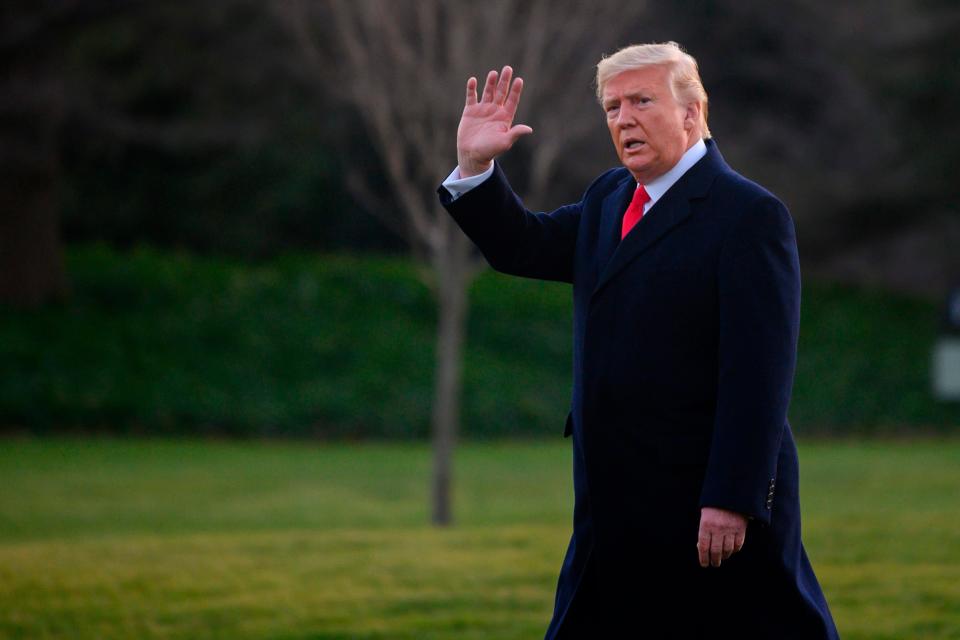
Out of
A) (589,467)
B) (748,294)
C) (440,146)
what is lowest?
(589,467)

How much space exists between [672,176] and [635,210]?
14 centimetres

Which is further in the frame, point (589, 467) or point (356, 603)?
point (356, 603)

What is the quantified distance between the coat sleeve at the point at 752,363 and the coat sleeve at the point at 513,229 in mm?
611

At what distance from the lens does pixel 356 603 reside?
20.5ft

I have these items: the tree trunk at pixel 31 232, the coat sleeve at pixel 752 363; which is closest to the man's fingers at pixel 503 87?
the coat sleeve at pixel 752 363

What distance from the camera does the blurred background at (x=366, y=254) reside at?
38.1ft

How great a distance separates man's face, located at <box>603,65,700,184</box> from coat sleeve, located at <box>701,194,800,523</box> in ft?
0.93

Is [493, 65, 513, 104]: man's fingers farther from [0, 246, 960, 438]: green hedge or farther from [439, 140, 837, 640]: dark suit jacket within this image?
[0, 246, 960, 438]: green hedge

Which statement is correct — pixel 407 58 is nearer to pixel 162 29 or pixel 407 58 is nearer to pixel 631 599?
pixel 631 599

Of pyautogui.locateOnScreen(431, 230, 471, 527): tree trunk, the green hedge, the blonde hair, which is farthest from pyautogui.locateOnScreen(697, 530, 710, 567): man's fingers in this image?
the green hedge

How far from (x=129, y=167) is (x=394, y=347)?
708 cm

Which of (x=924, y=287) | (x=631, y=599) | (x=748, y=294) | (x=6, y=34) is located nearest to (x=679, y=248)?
(x=748, y=294)

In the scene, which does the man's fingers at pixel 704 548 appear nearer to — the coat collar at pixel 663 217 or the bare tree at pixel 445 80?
the coat collar at pixel 663 217

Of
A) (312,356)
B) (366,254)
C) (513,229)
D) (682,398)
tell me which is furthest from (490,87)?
(366,254)
